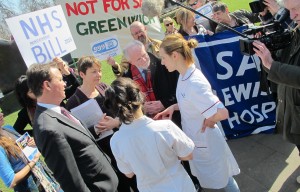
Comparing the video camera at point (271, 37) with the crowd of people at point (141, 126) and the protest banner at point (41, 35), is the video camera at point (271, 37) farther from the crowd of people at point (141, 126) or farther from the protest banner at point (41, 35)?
the protest banner at point (41, 35)

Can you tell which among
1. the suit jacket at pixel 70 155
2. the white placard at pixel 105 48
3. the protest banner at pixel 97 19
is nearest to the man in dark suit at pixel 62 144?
the suit jacket at pixel 70 155

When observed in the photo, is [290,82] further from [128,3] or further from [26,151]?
[128,3]

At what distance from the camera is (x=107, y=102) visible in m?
1.91

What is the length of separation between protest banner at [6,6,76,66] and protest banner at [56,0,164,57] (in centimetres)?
101

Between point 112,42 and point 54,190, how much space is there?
2585 millimetres

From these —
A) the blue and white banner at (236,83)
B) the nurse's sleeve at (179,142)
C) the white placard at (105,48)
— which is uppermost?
the white placard at (105,48)

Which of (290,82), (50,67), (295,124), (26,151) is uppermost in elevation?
(50,67)

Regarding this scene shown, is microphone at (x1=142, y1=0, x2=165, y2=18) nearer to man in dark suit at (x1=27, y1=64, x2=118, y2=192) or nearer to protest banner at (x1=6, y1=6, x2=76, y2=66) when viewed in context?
protest banner at (x1=6, y1=6, x2=76, y2=66)

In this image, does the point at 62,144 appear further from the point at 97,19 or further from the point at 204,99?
the point at 97,19

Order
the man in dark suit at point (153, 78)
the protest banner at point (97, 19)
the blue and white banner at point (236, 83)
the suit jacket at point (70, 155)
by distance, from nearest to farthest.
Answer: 1. the suit jacket at point (70, 155)
2. the man in dark suit at point (153, 78)
3. the blue and white banner at point (236, 83)
4. the protest banner at point (97, 19)

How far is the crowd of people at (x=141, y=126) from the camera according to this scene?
195 centimetres

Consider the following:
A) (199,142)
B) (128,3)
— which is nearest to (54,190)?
(199,142)

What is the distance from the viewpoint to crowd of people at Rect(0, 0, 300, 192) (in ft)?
6.41

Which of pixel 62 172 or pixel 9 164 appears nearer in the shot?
pixel 62 172
